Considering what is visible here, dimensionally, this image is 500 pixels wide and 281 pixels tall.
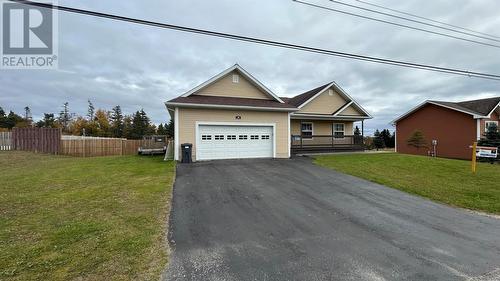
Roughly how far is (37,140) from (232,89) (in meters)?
18.4

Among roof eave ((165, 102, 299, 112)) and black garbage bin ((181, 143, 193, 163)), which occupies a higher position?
roof eave ((165, 102, 299, 112))

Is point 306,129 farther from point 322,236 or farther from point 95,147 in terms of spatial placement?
point 95,147

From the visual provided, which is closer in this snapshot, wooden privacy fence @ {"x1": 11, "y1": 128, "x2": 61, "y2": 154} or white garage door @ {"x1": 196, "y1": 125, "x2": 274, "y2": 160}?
white garage door @ {"x1": 196, "y1": 125, "x2": 274, "y2": 160}

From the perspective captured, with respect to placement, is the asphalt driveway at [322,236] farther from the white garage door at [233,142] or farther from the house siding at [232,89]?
the house siding at [232,89]

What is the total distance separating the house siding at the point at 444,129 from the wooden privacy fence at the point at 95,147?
27.2m

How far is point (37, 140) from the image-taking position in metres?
22.6

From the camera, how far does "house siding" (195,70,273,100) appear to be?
16.2m

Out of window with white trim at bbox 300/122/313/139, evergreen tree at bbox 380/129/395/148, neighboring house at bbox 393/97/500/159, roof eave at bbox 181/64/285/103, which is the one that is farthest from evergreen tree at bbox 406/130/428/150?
roof eave at bbox 181/64/285/103

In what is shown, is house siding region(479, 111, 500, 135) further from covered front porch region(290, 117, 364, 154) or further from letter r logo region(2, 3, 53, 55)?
letter r logo region(2, 3, 53, 55)

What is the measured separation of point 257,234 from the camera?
16.6ft

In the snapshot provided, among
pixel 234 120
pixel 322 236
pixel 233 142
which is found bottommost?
pixel 322 236

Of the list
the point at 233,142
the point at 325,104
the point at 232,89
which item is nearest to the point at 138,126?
the point at 232,89

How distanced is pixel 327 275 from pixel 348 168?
32.2 feet

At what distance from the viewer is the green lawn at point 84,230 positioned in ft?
11.7
